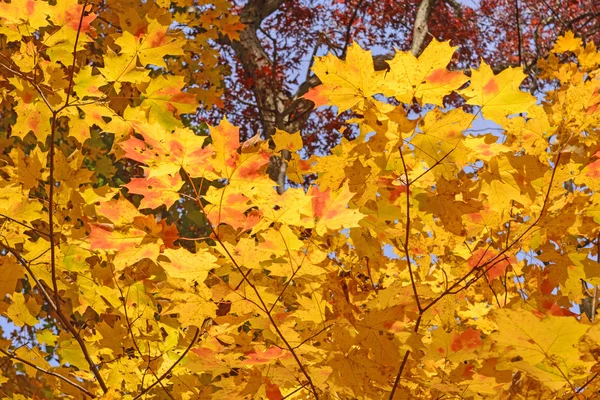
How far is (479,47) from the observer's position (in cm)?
803

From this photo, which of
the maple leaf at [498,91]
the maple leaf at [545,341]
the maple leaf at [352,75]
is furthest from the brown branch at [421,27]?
the maple leaf at [545,341]

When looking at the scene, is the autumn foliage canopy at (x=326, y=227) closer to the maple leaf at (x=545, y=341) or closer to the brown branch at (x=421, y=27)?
the maple leaf at (x=545, y=341)

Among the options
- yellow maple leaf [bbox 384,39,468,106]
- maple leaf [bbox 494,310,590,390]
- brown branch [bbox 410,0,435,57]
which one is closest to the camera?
maple leaf [bbox 494,310,590,390]

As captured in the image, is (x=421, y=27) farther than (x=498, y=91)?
Yes

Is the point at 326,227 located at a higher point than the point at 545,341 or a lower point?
higher

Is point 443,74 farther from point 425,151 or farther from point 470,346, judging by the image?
point 470,346

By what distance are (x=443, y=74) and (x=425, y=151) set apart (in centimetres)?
19

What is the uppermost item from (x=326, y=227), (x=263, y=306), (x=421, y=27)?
(x=421, y=27)

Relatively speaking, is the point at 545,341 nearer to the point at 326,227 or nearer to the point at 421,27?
the point at 326,227

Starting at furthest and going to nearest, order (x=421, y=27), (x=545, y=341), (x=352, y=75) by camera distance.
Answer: (x=421, y=27) → (x=352, y=75) → (x=545, y=341)

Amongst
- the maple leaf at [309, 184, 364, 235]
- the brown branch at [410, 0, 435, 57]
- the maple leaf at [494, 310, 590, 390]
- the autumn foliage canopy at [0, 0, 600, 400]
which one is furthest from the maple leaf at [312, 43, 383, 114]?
the brown branch at [410, 0, 435, 57]

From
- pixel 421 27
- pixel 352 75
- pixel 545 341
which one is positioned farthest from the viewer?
pixel 421 27

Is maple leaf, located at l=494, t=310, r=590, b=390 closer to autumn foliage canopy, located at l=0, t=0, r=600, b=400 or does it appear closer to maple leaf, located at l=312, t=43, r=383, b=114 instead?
autumn foliage canopy, located at l=0, t=0, r=600, b=400

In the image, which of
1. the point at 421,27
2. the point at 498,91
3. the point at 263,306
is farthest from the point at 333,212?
the point at 421,27
